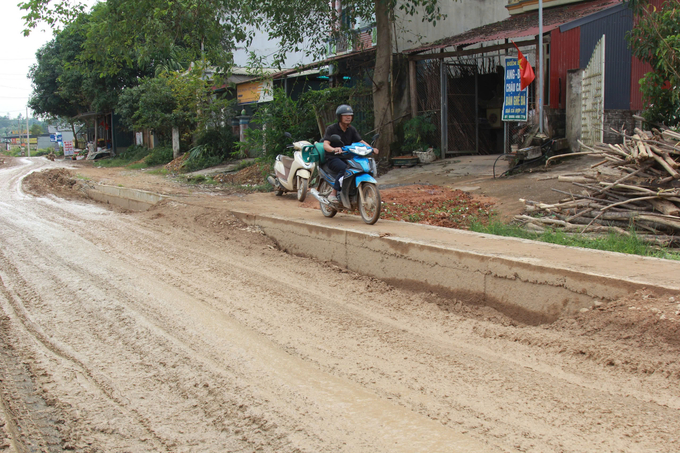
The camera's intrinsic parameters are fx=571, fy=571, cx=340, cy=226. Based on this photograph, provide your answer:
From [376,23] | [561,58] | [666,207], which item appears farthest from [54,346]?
[376,23]

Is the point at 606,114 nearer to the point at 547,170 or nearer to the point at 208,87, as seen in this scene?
the point at 547,170

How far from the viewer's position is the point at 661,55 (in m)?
10.0

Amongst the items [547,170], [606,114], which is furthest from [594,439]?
[606,114]

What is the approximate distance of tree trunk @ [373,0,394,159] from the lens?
49.4 feet

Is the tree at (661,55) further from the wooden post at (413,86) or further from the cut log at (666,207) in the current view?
the wooden post at (413,86)

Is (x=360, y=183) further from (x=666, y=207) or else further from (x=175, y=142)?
(x=175, y=142)

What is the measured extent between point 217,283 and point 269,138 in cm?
1126

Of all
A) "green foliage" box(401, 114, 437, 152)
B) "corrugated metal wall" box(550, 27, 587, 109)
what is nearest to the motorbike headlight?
"corrugated metal wall" box(550, 27, 587, 109)

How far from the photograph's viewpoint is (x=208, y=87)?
25672mm

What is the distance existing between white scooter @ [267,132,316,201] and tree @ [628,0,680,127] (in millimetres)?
6442

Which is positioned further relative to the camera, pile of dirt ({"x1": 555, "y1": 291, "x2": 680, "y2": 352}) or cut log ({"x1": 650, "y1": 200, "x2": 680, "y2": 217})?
cut log ({"x1": 650, "y1": 200, "x2": 680, "y2": 217})

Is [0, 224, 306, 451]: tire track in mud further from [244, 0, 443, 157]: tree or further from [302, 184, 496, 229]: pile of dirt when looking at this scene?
[244, 0, 443, 157]: tree

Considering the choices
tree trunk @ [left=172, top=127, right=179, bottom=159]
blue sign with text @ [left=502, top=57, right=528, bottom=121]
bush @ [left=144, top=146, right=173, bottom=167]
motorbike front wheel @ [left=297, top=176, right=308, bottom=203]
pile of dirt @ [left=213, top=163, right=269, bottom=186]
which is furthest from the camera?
bush @ [left=144, top=146, right=173, bottom=167]

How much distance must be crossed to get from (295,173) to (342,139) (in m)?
3.41
